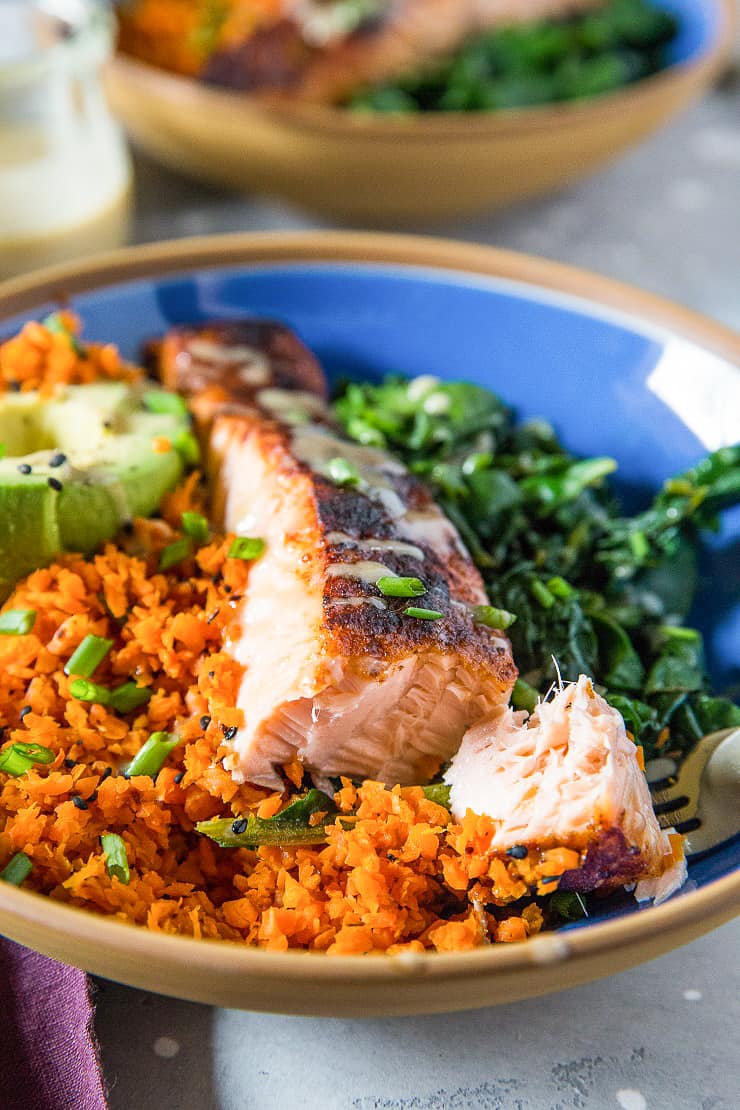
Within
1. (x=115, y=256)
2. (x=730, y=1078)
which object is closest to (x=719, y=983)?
(x=730, y=1078)

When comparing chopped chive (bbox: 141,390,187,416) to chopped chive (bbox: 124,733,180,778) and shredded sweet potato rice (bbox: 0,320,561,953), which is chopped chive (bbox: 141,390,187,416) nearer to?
shredded sweet potato rice (bbox: 0,320,561,953)

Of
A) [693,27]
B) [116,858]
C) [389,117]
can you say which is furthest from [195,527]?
[693,27]

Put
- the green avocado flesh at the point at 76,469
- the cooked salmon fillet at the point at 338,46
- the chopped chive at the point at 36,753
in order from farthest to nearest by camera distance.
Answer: the cooked salmon fillet at the point at 338,46
the green avocado flesh at the point at 76,469
the chopped chive at the point at 36,753

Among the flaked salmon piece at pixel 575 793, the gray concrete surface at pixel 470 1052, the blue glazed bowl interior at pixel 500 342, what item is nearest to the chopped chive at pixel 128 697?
the gray concrete surface at pixel 470 1052

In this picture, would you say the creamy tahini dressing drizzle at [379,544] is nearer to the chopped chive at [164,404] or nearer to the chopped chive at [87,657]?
the chopped chive at [87,657]

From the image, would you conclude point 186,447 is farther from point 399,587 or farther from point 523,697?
point 523,697

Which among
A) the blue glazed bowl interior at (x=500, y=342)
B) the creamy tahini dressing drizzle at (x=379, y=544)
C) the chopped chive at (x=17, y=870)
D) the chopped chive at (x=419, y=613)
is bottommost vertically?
the chopped chive at (x=17, y=870)

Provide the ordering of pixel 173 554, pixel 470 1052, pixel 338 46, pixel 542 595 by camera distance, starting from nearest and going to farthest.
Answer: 1. pixel 470 1052
2. pixel 173 554
3. pixel 542 595
4. pixel 338 46
